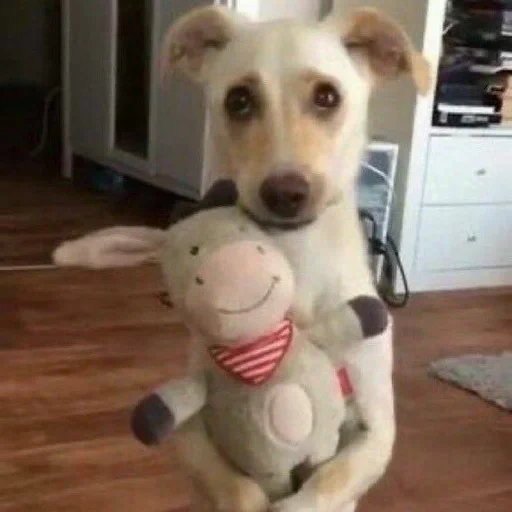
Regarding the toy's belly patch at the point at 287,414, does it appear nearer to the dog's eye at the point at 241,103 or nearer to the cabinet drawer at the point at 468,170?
the dog's eye at the point at 241,103

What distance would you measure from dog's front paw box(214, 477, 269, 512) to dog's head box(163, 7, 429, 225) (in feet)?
0.82

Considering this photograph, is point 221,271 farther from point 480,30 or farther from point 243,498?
point 480,30

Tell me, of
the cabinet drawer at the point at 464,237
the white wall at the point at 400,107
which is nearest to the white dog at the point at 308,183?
the white wall at the point at 400,107

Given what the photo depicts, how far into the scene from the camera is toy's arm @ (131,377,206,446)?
933mm

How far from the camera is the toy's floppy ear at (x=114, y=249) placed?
984 millimetres

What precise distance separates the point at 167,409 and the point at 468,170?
6.03ft

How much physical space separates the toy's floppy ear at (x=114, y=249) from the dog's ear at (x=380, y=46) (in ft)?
0.92

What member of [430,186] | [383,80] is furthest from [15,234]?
[383,80]

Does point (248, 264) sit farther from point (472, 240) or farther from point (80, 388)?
point (472, 240)

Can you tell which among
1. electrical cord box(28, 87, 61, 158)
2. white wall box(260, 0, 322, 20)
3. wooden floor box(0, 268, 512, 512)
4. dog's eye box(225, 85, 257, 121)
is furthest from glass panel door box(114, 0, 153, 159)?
dog's eye box(225, 85, 257, 121)

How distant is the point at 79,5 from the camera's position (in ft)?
11.4

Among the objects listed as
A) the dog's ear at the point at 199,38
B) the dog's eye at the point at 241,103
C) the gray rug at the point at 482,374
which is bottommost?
the gray rug at the point at 482,374

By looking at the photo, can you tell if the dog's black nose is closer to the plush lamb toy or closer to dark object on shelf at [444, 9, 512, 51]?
the plush lamb toy

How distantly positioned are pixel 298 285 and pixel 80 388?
3.40 ft
